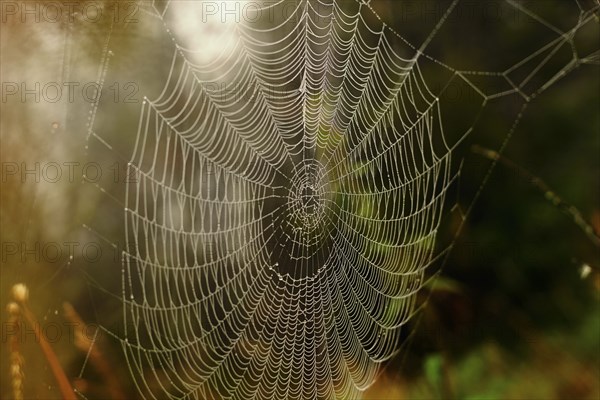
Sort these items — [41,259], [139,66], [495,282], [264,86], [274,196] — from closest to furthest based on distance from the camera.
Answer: [41,259], [139,66], [264,86], [274,196], [495,282]

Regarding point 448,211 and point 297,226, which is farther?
point 448,211

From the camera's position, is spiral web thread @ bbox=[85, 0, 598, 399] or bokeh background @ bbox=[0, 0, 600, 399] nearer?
bokeh background @ bbox=[0, 0, 600, 399]

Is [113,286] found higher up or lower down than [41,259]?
lower down

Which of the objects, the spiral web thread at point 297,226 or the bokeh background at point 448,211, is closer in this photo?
the bokeh background at point 448,211

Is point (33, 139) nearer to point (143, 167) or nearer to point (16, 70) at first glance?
point (16, 70)

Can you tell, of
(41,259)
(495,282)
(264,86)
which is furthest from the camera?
(495,282)

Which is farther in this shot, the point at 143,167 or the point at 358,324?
the point at 358,324

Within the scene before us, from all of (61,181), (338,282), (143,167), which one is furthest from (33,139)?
(338,282)

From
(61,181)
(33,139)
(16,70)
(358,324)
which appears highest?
(16,70)
